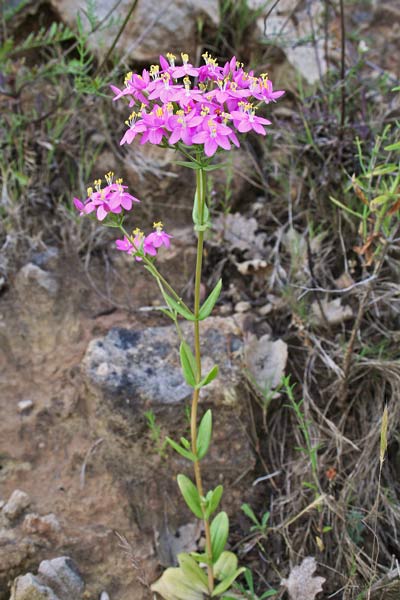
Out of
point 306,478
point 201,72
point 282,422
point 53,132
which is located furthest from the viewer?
point 53,132

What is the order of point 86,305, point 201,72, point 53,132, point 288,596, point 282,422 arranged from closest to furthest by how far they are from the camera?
point 201,72, point 288,596, point 282,422, point 86,305, point 53,132

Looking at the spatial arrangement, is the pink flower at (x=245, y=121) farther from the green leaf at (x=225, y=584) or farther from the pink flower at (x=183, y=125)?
the green leaf at (x=225, y=584)

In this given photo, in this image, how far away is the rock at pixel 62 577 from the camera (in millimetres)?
2395

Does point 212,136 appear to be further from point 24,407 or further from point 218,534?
point 24,407

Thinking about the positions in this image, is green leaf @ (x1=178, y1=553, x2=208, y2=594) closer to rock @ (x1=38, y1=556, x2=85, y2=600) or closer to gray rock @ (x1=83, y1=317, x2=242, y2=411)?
rock @ (x1=38, y1=556, x2=85, y2=600)

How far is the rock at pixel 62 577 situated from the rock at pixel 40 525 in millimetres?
122

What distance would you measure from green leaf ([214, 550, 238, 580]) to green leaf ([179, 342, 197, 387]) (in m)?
0.81

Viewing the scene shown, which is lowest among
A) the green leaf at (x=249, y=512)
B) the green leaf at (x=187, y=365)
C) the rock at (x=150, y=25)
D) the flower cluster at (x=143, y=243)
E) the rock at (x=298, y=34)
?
the green leaf at (x=249, y=512)

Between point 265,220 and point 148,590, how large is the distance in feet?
6.48

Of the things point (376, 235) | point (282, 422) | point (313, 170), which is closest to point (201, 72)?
point (376, 235)

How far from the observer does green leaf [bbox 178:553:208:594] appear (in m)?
2.39

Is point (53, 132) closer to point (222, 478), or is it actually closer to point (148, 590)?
point (222, 478)

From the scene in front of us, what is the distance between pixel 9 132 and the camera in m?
3.34

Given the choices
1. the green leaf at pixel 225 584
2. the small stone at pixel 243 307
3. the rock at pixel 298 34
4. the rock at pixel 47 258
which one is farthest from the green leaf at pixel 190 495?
the rock at pixel 298 34
